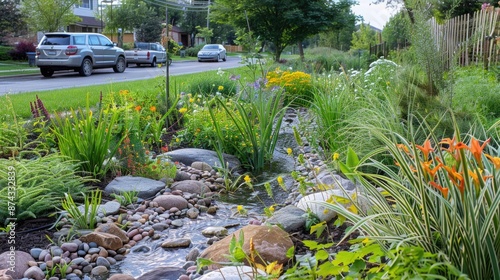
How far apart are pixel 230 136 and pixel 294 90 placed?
4089mm

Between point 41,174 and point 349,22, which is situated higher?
point 349,22

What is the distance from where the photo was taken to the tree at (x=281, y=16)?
25.1 metres

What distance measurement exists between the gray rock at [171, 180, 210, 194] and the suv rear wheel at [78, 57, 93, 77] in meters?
16.4

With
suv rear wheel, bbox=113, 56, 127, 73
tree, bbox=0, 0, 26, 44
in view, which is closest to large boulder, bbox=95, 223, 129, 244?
suv rear wheel, bbox=113, 56, 127, 73

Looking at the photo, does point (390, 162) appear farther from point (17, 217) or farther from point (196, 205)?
point (17, 217)

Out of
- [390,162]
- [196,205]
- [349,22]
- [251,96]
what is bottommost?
[196,205]

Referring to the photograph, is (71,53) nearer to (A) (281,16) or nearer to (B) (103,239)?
(A) (281,16)

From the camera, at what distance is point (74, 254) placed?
3.63 meters

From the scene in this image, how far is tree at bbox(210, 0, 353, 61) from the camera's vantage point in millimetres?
25094

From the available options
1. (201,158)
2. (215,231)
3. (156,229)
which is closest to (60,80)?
(201,158)

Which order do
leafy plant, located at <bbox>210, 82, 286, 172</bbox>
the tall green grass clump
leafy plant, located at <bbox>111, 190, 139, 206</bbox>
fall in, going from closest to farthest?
the tall green grass clump
leafy plant, located at <bbox>111, 190, 139, 206</bbox>
leafy plant, located at <bbox>210, 82, 286, 172</bbox>

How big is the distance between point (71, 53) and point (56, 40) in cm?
107

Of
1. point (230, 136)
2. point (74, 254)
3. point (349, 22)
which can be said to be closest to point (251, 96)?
point (230, 136)

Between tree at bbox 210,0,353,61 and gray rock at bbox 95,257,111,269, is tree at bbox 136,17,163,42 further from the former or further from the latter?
gray rock at bbox 95,257,111,269
